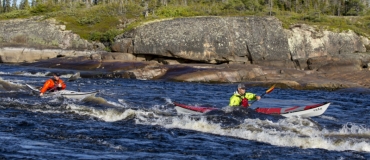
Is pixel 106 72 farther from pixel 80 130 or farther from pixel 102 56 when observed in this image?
pixel 80 130

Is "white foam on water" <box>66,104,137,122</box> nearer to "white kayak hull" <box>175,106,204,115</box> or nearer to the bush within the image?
"white kayak hull" <box>175,106,204,115</box>

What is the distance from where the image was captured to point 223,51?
45469 millimetres

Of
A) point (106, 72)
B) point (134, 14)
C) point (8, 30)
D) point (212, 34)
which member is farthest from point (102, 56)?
point (134, 14)

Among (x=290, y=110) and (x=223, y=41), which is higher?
(x=223, y=41)

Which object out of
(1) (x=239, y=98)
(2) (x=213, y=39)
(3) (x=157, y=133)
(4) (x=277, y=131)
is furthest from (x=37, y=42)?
(4) (x=277, y=131)

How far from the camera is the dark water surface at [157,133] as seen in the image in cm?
1184

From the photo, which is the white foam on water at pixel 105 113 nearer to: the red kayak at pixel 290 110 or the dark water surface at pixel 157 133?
the dark water surface at pixel 157 133

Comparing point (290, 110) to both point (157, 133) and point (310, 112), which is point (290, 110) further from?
point (157, 133)

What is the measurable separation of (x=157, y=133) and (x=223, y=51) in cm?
3155

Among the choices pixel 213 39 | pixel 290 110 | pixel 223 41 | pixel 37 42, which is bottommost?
pixel 37 42

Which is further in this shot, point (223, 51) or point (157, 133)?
point (223, 51)

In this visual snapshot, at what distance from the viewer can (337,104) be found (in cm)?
2702

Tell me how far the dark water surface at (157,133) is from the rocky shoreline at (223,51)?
52.3 ft

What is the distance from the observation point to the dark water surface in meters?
11.8
